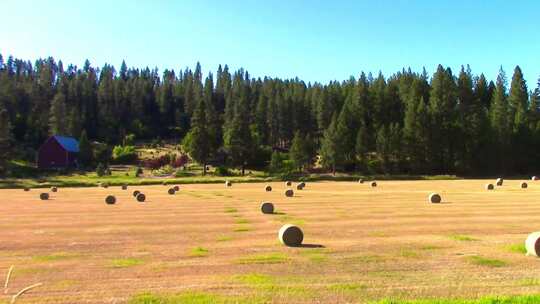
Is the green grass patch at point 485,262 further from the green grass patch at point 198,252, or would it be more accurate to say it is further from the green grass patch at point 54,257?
the green grass patch at point 54,257

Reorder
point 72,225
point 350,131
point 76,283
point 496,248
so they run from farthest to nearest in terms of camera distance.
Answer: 1. point 350,131
2. point 72,225
3. point 496,248
4. point 76,283

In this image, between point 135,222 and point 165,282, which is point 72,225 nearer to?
point 135,222

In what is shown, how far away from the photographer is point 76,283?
12.9 meters

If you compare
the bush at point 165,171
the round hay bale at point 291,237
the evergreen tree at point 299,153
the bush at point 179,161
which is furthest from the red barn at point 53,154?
the round hay bale at point 291,237

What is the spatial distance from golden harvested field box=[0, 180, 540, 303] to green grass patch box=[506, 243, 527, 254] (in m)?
0.11

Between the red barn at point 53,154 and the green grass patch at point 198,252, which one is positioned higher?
the red barn at point 53,154

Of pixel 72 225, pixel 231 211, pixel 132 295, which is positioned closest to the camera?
pixel 132 295

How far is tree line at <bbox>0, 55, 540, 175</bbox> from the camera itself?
112 m

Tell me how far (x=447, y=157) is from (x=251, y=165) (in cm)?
4067

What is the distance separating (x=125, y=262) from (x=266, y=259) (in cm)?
383

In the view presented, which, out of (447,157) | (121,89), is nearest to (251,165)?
(447,157)

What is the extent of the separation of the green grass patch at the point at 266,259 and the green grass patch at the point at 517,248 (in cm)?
682

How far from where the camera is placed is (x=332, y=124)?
115062 mm

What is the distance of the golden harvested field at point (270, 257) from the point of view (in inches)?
479
